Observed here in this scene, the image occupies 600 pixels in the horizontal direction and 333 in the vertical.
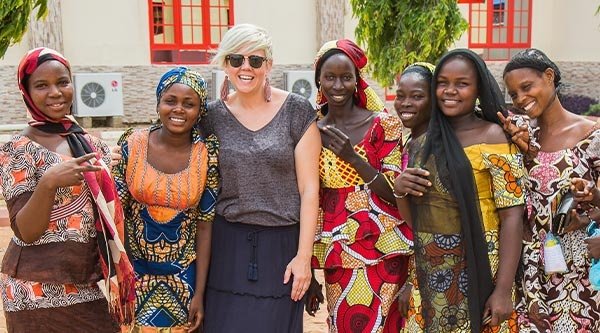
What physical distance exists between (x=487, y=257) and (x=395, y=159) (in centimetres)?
68

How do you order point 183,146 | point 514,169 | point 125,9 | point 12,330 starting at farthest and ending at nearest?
point 125,9 < point 183,146 < point 12,330 < point 514,169

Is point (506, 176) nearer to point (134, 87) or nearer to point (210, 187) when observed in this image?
point (210, 187)

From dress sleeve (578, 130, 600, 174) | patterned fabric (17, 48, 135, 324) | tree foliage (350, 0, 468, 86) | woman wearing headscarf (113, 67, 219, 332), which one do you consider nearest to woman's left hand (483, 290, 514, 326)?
dress sleeve (578, 130, 600, 174)

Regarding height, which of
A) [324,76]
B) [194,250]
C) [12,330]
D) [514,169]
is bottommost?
[12,330]

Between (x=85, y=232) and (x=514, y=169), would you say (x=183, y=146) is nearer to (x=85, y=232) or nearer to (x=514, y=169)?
(x=85, y=232)

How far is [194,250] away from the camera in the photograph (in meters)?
2.95

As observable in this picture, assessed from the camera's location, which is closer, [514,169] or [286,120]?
[514,169]

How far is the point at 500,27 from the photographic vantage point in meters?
16.5

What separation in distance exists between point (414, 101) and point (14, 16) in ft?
8.25

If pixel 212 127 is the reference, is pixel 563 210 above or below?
below

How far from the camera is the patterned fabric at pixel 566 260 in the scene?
268 cm

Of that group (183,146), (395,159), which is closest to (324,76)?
(395,159)

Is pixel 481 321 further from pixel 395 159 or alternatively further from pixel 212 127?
pixel 212 127

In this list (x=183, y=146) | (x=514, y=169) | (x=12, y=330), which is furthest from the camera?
(x=183, y=146)
